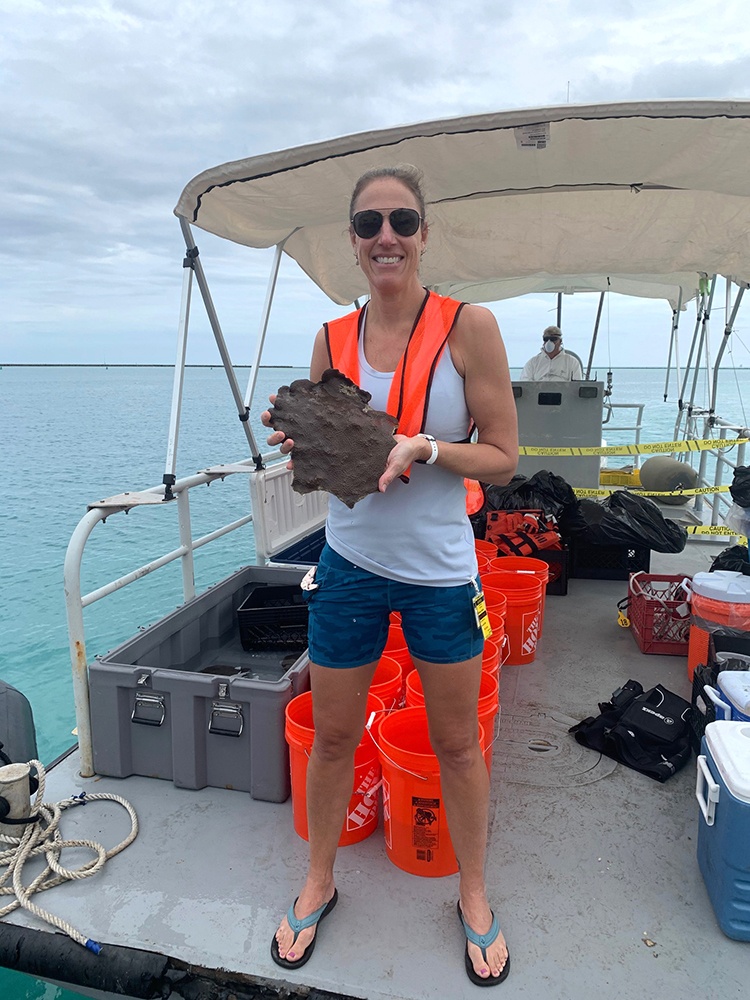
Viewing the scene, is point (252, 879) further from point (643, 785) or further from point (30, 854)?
point (643, 785)

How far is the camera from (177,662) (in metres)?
3.28

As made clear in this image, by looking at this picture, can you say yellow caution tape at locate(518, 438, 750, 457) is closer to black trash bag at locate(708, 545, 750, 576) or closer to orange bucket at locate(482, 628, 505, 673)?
black trash bag at locate(708, 545, 750, 576)

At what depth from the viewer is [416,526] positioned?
1648 millimetres

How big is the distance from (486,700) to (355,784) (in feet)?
1.76

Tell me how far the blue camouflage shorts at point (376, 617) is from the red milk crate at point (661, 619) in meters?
2.42

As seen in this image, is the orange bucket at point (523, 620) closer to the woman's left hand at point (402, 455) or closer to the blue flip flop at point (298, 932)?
the blue flip flop at point (298, 932)

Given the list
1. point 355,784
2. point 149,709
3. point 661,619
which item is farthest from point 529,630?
point 149,709

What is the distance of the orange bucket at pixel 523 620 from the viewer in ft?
11.9

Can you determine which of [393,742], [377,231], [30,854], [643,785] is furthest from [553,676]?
[377,231]

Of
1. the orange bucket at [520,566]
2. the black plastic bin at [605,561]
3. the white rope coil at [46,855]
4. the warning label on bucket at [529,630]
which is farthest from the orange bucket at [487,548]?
the white rope coil at [46,855]

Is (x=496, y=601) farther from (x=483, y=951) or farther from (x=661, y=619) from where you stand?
(x=483, y=951)

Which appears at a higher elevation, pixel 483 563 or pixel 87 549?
pixel 483 563

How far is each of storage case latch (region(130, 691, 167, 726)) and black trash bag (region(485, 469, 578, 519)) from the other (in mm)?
3125

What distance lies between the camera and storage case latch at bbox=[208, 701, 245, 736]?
8.26ft
